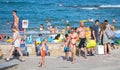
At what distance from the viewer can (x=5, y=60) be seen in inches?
650

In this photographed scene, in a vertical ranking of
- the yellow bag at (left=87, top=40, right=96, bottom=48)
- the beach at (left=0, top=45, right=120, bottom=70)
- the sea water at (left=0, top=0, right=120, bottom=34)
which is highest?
the sea water at (left=0, top=0, right=120, bottom=34)

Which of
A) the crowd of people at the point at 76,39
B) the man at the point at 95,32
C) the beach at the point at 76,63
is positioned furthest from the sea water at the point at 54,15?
the beach at the point at 76,63

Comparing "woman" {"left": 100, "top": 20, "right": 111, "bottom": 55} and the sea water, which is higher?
the sea water

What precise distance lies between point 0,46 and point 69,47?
3811 millimetres

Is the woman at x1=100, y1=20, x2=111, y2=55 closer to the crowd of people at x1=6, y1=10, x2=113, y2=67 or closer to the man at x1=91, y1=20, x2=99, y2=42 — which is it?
the crowd of people at x1=6, y1=10, x2=113, y2=67

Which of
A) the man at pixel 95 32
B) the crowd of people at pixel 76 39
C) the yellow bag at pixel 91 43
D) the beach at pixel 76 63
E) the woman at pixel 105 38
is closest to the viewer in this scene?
the beach at pixel 76 63

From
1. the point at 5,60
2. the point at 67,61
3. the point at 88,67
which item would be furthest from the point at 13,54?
the point at 88,67

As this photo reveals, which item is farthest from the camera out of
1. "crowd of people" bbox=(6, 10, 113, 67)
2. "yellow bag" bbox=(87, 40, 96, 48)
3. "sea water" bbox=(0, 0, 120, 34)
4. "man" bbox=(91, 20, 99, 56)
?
"sea water" bbox=(0, 0, 120, 34)

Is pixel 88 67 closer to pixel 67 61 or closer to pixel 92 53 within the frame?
pixel 67 61

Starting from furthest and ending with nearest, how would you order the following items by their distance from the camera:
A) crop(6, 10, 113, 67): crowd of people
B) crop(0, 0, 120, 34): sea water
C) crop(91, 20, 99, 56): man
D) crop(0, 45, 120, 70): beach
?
1. crop(0, 0, 120, 34): sea water
2. crop(91, 20, 99, 56): man
3. crop(6, 10, 113, 67): crowd of people
4. crop(0, 45, 120, 70): beach

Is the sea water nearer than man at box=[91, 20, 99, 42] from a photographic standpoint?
No

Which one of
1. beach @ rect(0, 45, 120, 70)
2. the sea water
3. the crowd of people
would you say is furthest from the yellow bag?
the sea water

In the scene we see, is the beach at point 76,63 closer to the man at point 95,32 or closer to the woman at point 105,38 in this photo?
the woman at point 105,38

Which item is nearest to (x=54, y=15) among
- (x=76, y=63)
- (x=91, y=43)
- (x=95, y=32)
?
(x=95, y=32)
